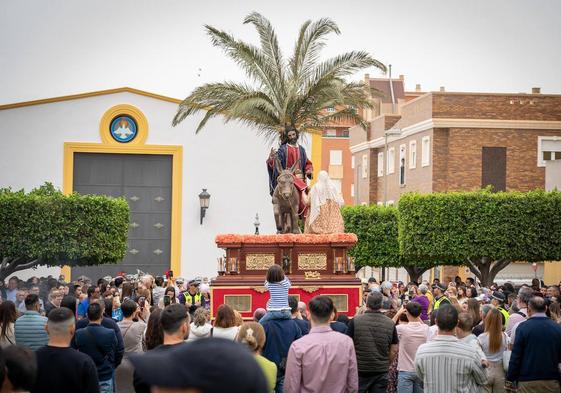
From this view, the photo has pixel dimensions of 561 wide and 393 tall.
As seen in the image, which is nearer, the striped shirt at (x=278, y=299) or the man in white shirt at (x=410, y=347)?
the striped shirt at (x=278, y=299)

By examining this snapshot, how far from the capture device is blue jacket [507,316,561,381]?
32.1 ft

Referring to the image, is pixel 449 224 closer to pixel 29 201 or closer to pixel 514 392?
pixel 29 201

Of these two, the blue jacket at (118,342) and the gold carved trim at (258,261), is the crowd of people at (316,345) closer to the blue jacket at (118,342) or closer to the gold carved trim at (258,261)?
the blue jacket at (118,342)

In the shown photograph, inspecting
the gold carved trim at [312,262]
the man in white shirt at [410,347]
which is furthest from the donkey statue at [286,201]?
the man in white shirt at [410,347]

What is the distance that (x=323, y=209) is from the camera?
21.5 meters

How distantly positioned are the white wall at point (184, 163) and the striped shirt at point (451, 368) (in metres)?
26.6

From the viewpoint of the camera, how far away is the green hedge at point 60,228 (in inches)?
1239

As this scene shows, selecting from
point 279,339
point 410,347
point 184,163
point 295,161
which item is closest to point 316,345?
point 279,339

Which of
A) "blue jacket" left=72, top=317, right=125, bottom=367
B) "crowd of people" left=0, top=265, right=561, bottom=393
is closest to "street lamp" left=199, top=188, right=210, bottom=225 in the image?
"crowd of people" left=0, top=265, right=561, bottom=393

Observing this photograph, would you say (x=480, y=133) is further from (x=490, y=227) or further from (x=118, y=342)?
(x=118, y=342)

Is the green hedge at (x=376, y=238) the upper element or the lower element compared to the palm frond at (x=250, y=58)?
lower

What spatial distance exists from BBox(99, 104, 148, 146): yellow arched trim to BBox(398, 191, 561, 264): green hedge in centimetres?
1035

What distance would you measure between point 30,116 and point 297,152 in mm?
16841

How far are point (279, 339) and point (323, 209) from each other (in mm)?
11816
